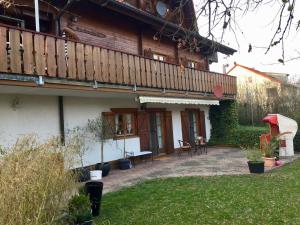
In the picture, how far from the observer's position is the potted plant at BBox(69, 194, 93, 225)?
5676mm

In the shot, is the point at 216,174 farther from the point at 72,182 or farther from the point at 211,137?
the point at 211,137

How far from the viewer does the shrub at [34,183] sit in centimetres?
402

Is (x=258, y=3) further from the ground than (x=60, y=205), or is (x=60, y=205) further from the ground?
(x=258, y=3)

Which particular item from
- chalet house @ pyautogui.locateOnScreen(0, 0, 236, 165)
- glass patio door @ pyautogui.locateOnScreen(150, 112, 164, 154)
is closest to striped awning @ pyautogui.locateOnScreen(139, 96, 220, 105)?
chalet house @ pyautogui.locateOnScreen(0, 0, 236, 165)

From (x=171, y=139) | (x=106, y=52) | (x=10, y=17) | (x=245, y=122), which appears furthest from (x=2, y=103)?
(x=245, y=122)

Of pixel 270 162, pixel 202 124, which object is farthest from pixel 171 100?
pixel 202 124

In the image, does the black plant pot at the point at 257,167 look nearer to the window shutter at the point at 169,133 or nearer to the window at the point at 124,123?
the window at the point at 124,123

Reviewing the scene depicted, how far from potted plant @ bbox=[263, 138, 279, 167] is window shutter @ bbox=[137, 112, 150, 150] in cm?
517

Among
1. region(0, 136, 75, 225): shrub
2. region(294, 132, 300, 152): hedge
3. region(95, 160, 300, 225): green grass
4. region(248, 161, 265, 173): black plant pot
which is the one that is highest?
region(0, 136, 75, 225): shrub

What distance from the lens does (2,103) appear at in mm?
10000

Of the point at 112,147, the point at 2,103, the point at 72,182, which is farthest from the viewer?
the point at 112,147

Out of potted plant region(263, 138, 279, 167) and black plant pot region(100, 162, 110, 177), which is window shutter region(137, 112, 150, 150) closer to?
black plant pot region(100, 162, 110, 177)

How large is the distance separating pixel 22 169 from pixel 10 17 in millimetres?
7267

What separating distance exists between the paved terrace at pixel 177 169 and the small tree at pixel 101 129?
4.22 feet
